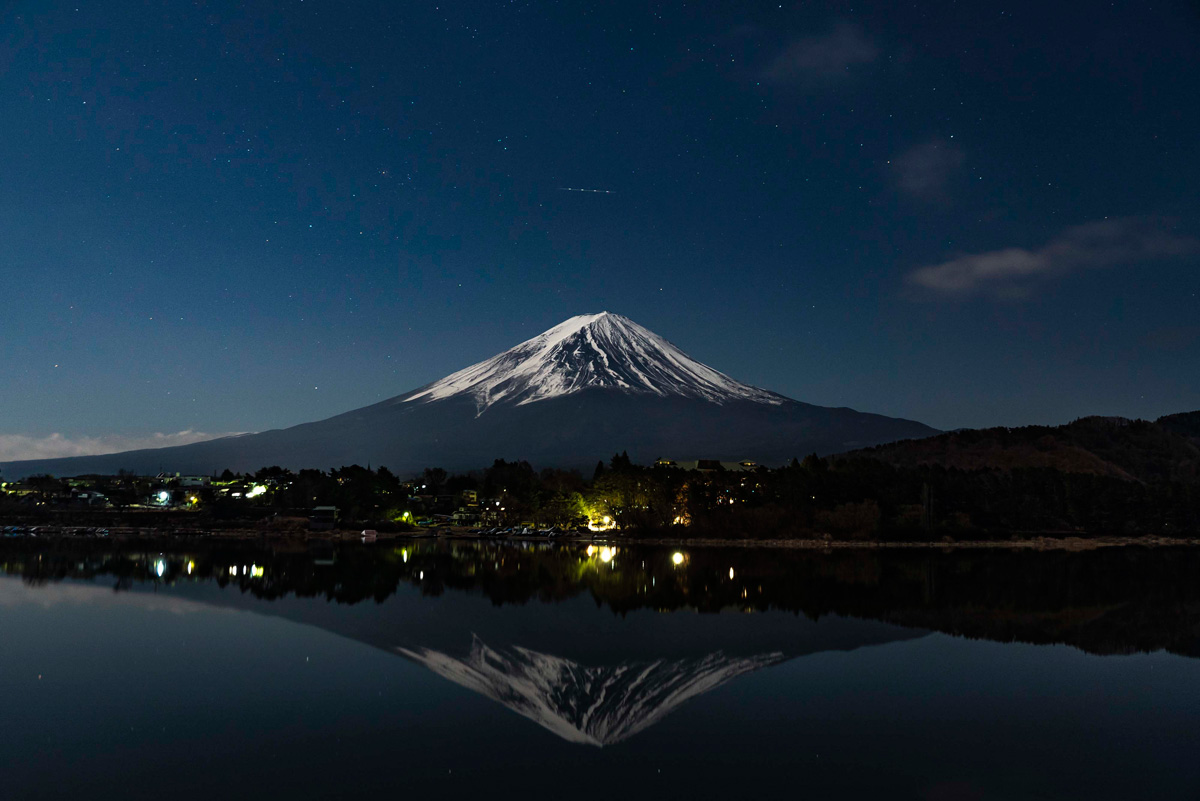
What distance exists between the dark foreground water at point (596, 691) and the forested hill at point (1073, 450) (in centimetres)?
9776

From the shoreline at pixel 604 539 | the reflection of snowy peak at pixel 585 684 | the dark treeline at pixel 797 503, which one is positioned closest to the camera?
the reflection of snowy peak at pixel 585 684

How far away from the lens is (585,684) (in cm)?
1781

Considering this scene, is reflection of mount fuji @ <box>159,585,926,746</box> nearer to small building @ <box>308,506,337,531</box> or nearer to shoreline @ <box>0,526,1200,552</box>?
shoreline @ <box>0,526,1200,552</box>

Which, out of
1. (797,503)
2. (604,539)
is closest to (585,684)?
(604,539)

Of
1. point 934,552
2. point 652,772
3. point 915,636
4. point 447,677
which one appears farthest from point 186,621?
point 934,552

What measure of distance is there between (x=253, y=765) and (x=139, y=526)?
284ft

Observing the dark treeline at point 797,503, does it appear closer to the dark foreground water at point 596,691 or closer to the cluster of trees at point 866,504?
the cluster of trees at point 866,504

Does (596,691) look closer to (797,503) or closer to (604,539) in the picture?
(604,539)

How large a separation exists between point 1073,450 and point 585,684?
12999cm

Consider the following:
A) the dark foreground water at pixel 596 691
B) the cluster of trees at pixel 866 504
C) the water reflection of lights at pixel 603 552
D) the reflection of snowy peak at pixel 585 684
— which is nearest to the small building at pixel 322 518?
Answer: the cluster of trees at pixel 866 504

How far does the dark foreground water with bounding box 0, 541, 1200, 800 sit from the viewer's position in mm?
11867

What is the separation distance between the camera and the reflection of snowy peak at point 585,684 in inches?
584

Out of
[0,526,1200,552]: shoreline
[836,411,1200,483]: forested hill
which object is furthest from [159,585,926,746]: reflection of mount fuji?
[836,411,1200,483]: forested hill

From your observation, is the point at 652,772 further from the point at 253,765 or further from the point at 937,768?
the point at 253,765
